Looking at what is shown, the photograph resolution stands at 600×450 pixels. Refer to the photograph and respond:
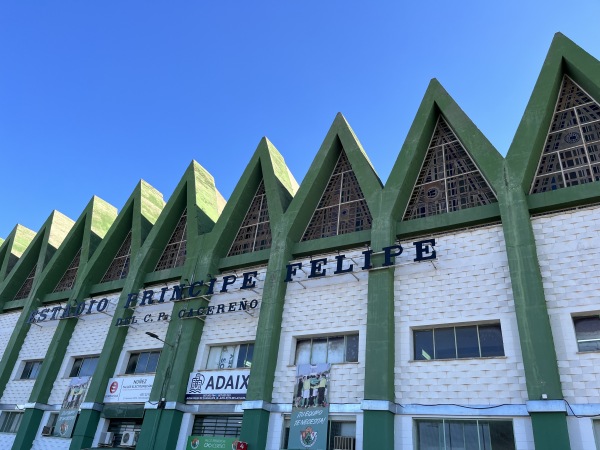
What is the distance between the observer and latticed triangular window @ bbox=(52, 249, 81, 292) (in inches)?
1491

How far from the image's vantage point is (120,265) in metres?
35.8

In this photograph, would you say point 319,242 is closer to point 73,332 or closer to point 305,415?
point 305,415

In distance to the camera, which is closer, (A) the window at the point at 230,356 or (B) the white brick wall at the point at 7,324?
(A) the window at the point at 230,356

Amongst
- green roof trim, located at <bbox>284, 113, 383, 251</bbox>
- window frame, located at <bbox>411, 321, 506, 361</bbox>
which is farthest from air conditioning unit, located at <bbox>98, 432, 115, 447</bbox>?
window frame, located at <bbox>411, 321, 506, 361</bbox>

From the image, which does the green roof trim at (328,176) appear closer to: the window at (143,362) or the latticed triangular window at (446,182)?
the latticed triangular window at (446,182)

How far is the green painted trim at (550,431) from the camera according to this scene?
1563 centimetres

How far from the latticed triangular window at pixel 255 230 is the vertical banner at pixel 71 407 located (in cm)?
1231

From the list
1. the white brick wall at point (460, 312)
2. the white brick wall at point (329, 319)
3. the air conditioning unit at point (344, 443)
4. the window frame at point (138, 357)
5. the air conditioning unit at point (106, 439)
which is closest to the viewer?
the white brick wall at point (460, 312)

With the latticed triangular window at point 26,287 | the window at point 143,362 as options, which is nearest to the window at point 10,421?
the window at point 143,362

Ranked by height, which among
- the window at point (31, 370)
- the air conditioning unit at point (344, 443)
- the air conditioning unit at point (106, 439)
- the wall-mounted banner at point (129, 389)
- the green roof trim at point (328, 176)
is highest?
the green roof trim at point (328, 176)

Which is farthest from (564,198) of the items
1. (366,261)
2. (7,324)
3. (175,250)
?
(7,324)

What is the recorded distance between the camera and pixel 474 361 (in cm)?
1884

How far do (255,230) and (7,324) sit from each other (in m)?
23.9

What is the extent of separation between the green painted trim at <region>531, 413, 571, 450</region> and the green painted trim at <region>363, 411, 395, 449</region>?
5265 millimetres
